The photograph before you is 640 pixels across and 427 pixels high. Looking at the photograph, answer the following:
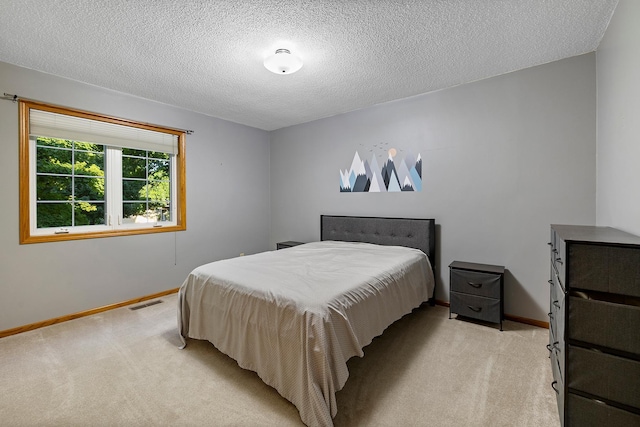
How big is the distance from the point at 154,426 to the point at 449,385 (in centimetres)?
→ 180

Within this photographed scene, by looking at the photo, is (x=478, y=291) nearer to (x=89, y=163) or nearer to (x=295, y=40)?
(x=295, y=40)

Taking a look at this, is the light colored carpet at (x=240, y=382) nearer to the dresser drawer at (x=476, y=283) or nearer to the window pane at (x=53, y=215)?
the dresser drawer at (x=476, y=283)

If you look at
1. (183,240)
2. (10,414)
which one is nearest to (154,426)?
(10,414)

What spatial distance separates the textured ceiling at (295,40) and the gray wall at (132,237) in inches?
10.2

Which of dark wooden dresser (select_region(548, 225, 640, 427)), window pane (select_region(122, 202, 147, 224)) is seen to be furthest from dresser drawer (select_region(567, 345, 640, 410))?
window pane (select_region(122, 202, 147, 224))

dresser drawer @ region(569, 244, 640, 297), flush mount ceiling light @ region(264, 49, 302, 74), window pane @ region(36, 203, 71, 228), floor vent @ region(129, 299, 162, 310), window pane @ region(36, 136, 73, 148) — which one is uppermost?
flush mount ceiling light @ region(264, 49, 302, 74)

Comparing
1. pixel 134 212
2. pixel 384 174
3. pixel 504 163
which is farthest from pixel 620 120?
pixel 134 212

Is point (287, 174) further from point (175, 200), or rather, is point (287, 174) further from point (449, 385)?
point (449, 385)

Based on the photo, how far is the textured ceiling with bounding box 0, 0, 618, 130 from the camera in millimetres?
1897

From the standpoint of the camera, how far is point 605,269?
125 cm

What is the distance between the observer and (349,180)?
13.6 feet

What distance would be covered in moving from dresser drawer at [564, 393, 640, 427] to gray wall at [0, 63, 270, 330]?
4.04 metres

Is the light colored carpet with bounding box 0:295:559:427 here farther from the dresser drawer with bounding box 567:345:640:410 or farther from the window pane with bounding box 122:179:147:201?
the window pane with bounding box 122:179:147:201

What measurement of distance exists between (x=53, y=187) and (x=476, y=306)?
176 inches
